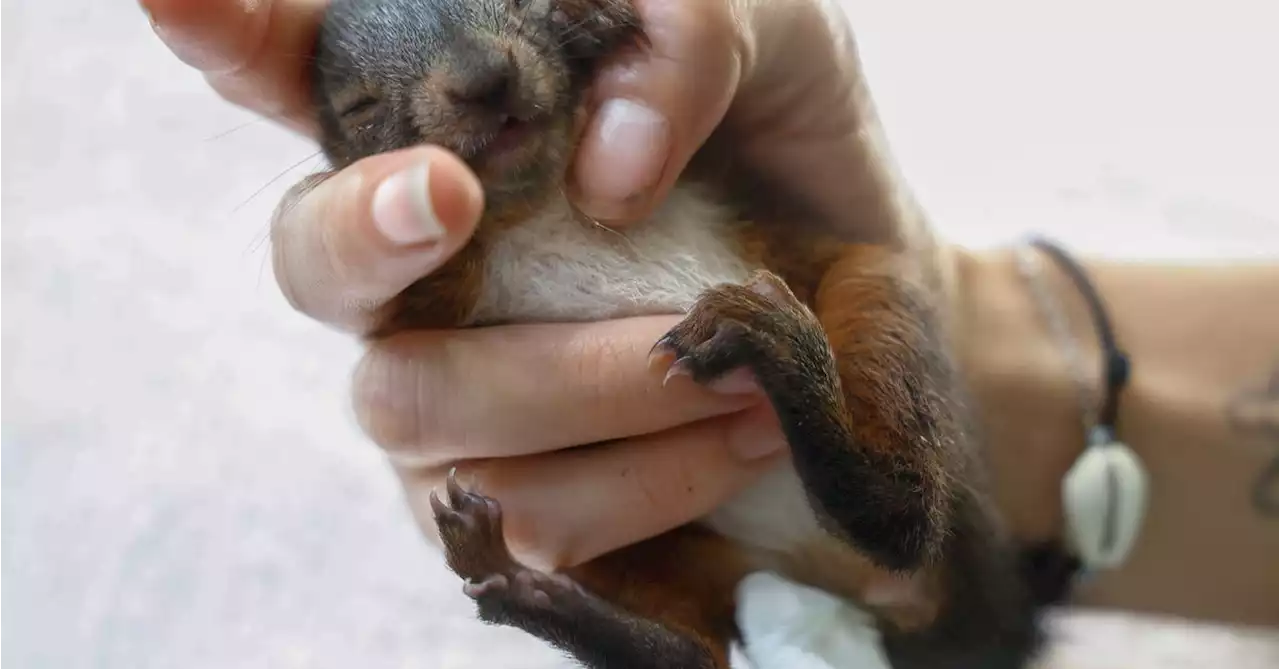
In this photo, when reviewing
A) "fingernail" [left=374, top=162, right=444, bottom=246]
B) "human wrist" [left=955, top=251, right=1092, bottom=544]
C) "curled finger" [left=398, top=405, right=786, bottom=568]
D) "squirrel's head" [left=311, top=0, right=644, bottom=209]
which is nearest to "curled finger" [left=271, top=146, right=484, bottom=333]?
"fingernail" [left=374, top=162, right=444, bottom=246]

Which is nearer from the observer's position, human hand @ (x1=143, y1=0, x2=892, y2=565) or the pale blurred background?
human hand @ (x1=143, y1=0, x2=892, y2=565)

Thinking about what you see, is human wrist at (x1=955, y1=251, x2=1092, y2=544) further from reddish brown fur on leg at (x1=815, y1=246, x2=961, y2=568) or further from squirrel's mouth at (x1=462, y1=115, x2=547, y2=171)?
squirrel's mouth at (x1=462, y1=115, x2=547, y2=171)

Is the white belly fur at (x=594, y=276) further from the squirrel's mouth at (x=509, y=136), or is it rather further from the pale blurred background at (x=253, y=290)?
the pale blurred background at (x=253, y=290)

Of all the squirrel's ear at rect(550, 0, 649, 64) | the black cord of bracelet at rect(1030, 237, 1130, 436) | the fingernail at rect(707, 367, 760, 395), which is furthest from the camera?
the black cord of bracelet at rect(1030, 237, 1130, 436)

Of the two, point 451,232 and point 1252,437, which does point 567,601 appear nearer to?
point 451,232

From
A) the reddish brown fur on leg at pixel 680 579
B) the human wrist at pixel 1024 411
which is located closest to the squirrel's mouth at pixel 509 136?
the reddish brown fur on leg at pixel 680 579

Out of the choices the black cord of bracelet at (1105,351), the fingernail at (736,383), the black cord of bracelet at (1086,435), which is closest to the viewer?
the fingernail at (736,383)
